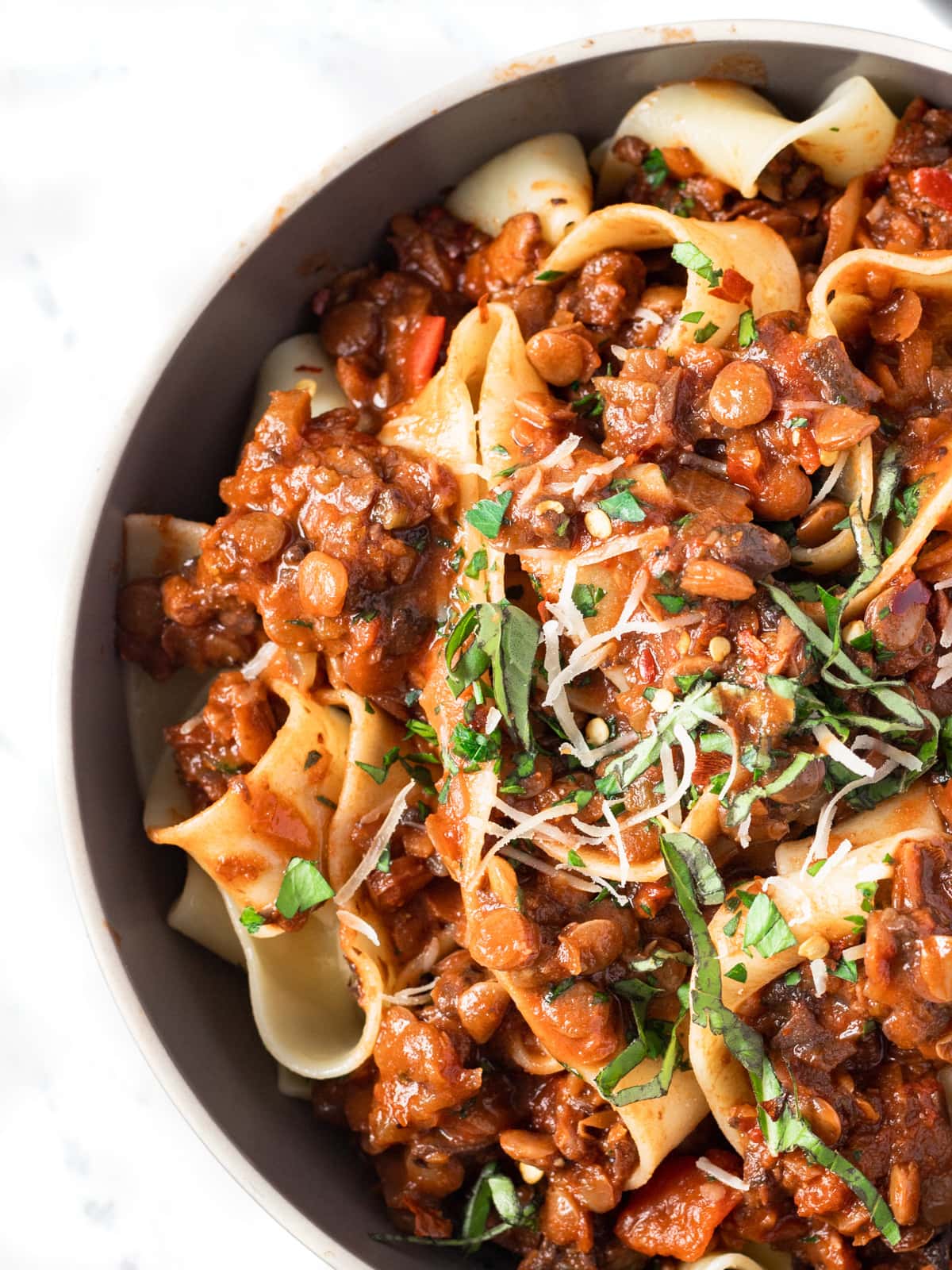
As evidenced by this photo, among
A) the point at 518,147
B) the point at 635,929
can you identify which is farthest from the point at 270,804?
the point at 518,147

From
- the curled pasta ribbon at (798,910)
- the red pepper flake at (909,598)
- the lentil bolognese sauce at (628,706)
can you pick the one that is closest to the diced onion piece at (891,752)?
the lentil bolognese sauce at (628,706)

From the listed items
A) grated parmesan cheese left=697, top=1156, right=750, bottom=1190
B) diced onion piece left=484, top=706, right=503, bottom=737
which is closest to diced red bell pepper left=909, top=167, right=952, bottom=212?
diced onion piece left=484, top=706, right=503, bottom=737

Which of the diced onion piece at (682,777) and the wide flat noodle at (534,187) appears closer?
the diced onion piece at (682,777)

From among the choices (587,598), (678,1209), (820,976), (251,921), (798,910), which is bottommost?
(678,1209)

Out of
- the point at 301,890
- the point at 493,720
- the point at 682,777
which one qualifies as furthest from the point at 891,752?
the point at 301,890

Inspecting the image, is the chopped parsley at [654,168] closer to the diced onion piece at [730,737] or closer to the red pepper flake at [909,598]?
the red pepper flake at [909,598]

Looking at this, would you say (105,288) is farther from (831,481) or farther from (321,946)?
(831,481)
